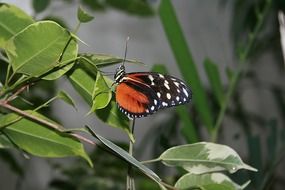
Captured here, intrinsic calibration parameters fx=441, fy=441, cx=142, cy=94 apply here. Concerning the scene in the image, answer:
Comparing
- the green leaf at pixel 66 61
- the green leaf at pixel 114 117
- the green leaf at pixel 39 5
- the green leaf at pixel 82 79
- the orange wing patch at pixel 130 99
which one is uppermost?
the green leaf at pixel 39 5

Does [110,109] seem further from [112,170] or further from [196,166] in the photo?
[112,170]

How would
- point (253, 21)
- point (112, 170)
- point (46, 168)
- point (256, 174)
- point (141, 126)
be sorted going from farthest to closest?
point (141, 126) < point (46, 168) < point (112, 170) < point (253, 21) < point (256, 174)

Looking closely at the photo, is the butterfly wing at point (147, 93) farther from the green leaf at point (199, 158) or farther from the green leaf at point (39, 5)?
the green leaf at point (39, 5)

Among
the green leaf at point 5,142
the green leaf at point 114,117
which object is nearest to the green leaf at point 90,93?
the green leaf at point 114,117

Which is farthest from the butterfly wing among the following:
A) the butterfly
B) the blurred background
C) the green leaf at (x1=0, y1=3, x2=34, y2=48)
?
the blurred background

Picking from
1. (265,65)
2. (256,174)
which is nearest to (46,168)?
(256,174)

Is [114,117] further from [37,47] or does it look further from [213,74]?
[213,74]

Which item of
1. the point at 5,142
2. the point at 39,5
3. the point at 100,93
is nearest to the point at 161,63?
the point at 39,5
